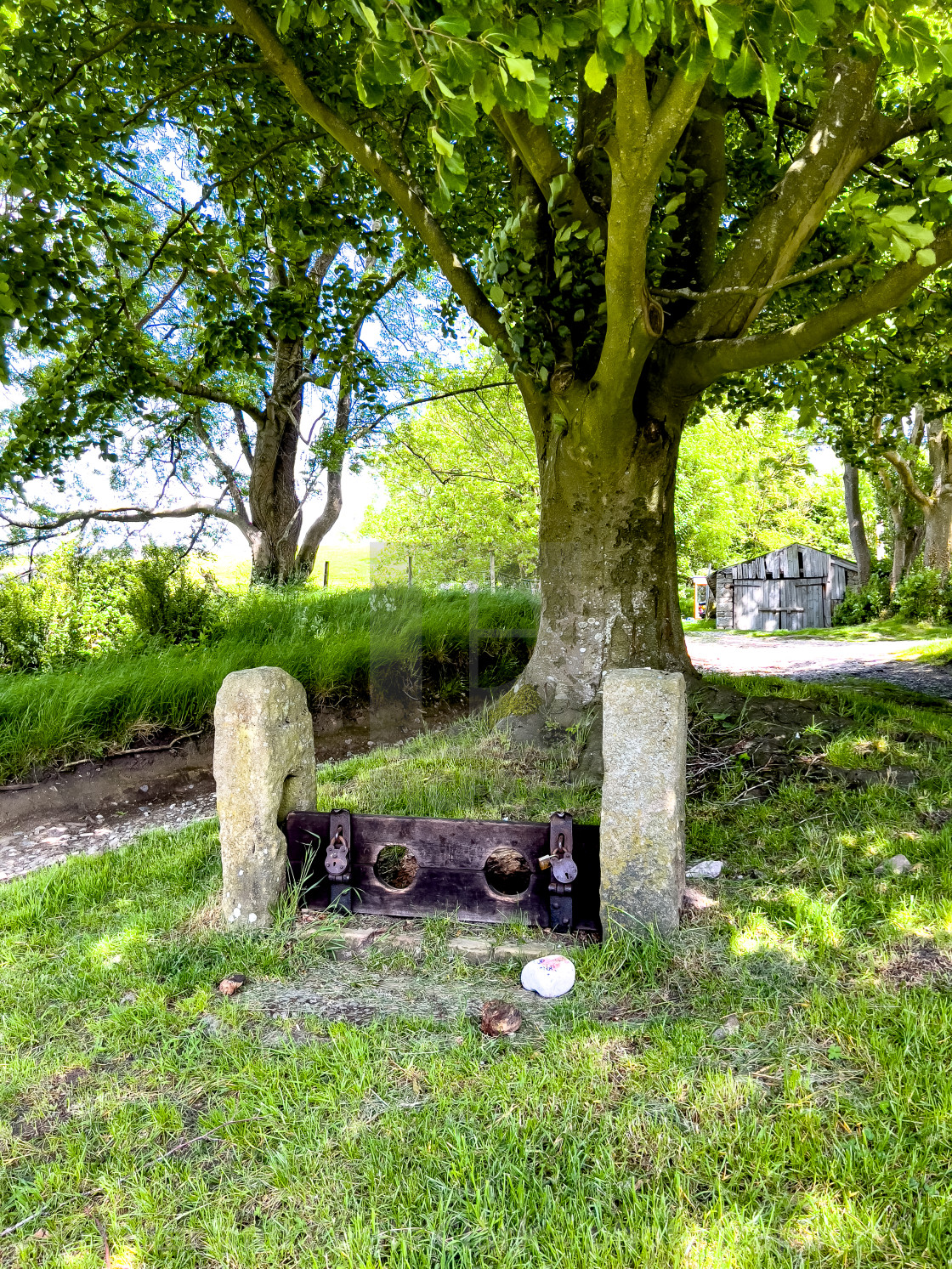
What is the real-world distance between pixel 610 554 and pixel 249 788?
314cm

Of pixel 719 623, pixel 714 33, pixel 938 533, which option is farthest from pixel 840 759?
pixel 719 623

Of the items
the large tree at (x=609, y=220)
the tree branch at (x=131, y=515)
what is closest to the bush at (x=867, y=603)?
the large tree at (x=609, y=220)

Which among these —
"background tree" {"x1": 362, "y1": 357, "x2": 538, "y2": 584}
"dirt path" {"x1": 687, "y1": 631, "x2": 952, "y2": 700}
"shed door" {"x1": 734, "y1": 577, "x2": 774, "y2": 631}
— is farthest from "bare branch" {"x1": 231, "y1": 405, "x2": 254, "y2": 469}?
"shed door" {"x1": 734, "y1": 577, "x2": 774, "y2": 631}

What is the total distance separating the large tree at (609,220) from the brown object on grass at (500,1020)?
2.90 meters

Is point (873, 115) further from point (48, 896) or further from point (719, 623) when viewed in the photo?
point (719, 623)

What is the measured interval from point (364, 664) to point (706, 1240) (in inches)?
278

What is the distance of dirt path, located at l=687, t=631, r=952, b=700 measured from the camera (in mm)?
8680

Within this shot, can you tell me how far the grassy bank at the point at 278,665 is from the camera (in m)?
5.98

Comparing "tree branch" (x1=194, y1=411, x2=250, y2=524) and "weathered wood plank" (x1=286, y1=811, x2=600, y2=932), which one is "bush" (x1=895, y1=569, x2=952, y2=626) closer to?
"tree branch" (x1=194, y1=411, x2=250, y2=524)

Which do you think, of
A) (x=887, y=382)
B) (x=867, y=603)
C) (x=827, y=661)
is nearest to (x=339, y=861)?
(x=887, y=382)

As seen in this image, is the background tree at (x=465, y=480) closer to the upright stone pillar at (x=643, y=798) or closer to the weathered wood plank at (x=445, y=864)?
the weathered wood plank at (x=445, y=864)

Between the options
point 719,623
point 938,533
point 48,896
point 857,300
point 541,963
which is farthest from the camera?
point 719,623

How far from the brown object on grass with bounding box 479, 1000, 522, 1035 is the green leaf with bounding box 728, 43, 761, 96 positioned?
9.50 feet

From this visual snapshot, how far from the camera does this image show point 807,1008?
7.34 feet
